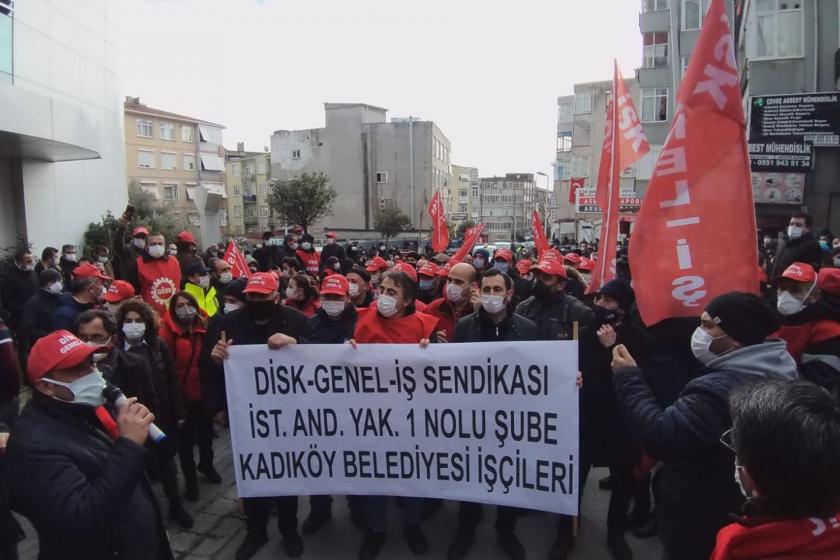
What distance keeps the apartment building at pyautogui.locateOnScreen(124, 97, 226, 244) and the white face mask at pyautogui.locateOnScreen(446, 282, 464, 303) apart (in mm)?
51455

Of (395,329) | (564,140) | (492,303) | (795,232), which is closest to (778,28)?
(795,232)

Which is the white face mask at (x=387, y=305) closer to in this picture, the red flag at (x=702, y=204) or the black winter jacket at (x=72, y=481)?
the red flag at (x=702, y=204)

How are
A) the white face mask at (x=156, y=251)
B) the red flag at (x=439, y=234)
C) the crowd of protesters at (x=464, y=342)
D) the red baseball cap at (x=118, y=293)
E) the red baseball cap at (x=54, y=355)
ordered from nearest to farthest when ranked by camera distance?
the crowd of protesters at (x=464, y=342)
the red baseball cap at (x=54, y=355)
the red baseball cap at (x=118, y=293)
the white face mask at (x=156, y=251)
the red flag at (x=439, y=234)

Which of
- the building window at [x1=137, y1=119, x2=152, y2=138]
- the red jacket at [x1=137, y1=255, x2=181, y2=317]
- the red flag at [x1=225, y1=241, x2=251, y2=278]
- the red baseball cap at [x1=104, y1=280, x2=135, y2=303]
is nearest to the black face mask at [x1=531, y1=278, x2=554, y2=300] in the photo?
the red baseball cap at [x1=104, y1=280, x2=135, y2=303]

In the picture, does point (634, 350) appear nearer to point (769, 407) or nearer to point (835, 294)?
point (835, 294)

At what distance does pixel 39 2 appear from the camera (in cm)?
1376

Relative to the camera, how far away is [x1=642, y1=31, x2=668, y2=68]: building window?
33.8 meters

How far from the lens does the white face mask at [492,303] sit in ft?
13.4

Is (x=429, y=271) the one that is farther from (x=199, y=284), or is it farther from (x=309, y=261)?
(x=309, y=261)

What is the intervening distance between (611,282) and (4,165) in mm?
15034

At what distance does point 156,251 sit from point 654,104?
104 feet

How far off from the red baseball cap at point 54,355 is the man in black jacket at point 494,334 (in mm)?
2482

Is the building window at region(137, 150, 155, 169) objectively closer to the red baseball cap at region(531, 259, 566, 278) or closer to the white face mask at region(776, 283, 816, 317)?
the red baseball cap at region(531, 259, 566, 278)

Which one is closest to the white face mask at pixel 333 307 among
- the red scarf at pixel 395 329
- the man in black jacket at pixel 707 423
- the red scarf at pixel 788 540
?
the red scarf at pixel 395 329
